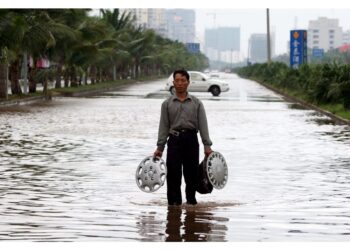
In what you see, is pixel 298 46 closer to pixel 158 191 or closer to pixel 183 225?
pixel 158 191

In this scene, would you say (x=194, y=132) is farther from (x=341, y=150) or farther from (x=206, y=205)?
(x=341, y=150)

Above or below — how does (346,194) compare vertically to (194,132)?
below

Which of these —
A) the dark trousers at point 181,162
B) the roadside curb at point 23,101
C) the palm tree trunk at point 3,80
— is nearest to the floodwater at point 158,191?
the dark trousers at point 181,162

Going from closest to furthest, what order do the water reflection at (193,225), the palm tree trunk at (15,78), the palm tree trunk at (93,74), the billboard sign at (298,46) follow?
the water reflection at (193,225)
the palm tree trunk at (15,78)
the billboard sign at (298,46)
the palm tree trunk at (93,74)

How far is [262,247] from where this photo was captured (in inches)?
315

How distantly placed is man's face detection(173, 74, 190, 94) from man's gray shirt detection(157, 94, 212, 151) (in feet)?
0.36

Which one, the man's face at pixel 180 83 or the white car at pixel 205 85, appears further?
the white car at pixel 205 85

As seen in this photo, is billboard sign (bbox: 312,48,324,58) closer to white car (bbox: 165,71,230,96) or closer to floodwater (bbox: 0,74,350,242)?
white car (bbox: 165,71,230,96)

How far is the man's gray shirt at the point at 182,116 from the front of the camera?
34.0 ft

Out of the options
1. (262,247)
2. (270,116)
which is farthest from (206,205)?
(270,116)

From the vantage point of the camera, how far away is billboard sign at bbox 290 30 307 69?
6116 cm

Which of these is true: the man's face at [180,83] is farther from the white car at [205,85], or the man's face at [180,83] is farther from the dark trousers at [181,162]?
the white car at [205,85]

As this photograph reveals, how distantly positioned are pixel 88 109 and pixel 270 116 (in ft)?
25.4

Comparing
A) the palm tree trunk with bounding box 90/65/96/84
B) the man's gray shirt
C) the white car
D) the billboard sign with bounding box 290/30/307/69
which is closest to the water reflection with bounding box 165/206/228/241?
the man's gray shirt
